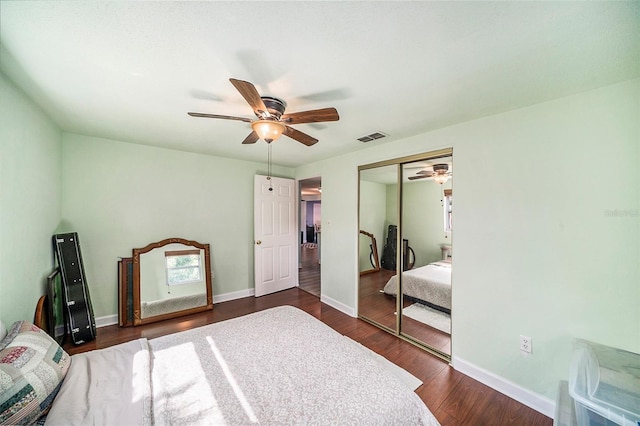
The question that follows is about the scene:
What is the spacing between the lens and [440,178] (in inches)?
100

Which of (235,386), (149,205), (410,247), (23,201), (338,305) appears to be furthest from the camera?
(338,305)

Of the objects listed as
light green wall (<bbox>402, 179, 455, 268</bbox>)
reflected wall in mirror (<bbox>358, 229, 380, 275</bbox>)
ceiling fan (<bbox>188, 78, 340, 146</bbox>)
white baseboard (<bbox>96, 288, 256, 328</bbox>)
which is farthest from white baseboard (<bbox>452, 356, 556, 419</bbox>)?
white baseboard (<bbox>96, 288, 256, 328</bbox>)

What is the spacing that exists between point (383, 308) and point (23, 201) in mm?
3754

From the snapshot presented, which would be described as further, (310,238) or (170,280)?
(310,238)

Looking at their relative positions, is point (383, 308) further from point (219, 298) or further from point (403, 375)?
point (219, 298)

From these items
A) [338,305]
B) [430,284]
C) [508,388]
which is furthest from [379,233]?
[508,388]

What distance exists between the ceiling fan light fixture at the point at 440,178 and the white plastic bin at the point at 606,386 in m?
1.62

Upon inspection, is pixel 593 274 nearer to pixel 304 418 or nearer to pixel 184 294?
pixel 304 418

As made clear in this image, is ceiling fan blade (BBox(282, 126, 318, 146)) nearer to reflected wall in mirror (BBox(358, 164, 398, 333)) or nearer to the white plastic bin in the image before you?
reflected wall in mirror (BBox(358, 164, 398, 333))

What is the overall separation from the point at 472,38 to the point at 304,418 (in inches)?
76.5

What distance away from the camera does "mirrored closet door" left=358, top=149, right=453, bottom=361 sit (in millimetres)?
2557

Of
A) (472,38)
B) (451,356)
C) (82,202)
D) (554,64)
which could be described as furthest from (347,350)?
(82,202)

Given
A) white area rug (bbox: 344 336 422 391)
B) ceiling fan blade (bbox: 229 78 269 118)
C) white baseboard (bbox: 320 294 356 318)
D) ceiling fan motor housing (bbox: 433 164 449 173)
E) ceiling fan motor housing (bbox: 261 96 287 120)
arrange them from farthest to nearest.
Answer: white baseboard (bbox: 320 294 356 318), ceiling fan motor housing (bbox: 433 164 449 173), white area rug (bbox: 344 336 422 391), ceiling fan motor housing (bbox: 261 96 287 120), ceiling fan blade (bbox: 229 78 269 118)

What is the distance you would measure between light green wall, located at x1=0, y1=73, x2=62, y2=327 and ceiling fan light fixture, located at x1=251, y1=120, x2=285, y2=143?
1.59 meters
